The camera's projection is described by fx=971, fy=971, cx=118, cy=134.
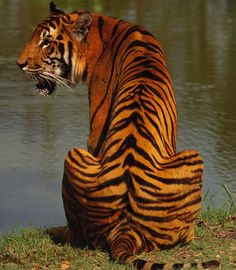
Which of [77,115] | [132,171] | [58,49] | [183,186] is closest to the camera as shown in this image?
[132,171]

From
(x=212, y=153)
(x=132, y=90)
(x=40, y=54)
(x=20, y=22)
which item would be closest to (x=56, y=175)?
(x=212, y=153)

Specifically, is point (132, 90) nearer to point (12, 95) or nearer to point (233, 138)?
point (233, 138)

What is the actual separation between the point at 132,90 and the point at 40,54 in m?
0.69

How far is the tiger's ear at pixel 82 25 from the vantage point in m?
5.15

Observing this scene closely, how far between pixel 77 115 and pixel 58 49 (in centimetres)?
345

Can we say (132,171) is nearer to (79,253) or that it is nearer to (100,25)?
(79,253)

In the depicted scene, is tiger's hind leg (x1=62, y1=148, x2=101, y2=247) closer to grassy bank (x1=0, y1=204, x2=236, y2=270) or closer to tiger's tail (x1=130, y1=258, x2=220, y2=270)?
grassy bank (x1=0, y1=204, x2=236, y2=270)

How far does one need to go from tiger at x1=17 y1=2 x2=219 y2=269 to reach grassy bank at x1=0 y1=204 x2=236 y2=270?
2.3 inches

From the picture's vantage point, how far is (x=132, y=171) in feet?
14.6

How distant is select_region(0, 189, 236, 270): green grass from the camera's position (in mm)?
4559

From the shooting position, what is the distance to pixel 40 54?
203 inches

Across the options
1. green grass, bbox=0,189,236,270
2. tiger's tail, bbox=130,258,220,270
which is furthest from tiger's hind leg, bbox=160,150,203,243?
tiger's tail, bbox=130,258,220,270

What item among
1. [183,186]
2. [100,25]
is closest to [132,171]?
[183,186]

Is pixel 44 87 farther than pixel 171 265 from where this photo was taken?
Yes
